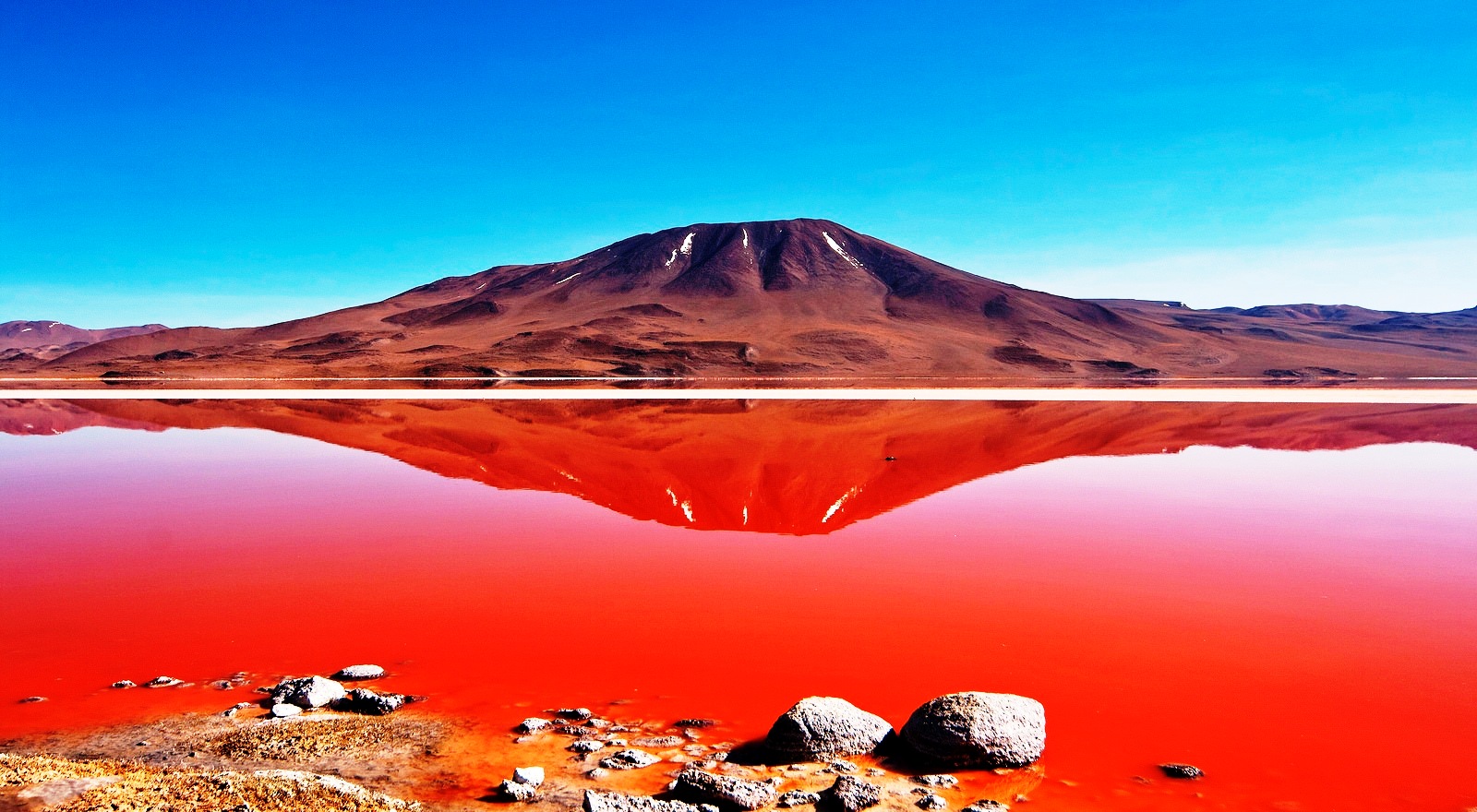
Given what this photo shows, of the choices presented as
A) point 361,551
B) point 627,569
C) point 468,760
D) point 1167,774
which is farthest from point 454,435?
point 1167,774

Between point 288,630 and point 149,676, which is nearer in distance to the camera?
point 149,676

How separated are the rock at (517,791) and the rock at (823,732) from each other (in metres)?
1.44

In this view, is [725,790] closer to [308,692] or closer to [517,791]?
[517,791]

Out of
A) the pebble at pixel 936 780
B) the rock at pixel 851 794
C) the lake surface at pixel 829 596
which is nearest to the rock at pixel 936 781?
the pebble at pixel 936 780

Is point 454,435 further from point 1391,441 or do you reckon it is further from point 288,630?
point 1391,441

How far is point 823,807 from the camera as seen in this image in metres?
4.75

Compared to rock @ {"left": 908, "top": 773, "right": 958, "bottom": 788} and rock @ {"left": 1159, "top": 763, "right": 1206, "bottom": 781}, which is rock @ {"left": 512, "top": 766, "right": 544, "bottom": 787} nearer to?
rock @ {"left": 908, "top": 773, "right": 958, "bottom": 788}

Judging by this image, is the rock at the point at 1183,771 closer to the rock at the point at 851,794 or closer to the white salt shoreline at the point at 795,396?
the rock at the point at 851,794

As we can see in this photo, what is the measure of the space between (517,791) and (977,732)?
2.64 metres

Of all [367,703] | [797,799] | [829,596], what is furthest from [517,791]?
[829,596]

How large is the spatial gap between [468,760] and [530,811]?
0.84 m

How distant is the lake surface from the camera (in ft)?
19.6

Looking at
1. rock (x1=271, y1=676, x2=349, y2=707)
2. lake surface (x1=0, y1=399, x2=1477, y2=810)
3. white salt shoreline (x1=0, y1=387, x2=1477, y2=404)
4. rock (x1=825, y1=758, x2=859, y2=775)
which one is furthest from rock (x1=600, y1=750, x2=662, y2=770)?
white salt shoreline (x1=0, y1=387, x2=1477, y2=404)

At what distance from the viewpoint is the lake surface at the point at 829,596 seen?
5.98m
